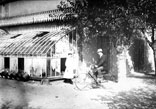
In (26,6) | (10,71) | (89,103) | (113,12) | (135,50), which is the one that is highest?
(26,6)

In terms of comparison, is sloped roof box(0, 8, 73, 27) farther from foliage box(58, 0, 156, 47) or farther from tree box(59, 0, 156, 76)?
foliage box(58, 0, 156, 47)

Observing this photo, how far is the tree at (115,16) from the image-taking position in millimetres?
10312

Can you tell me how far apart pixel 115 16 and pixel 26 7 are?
38.0 ft

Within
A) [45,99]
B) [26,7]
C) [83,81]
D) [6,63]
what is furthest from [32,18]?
[45,99]

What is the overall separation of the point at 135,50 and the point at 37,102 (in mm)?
13399

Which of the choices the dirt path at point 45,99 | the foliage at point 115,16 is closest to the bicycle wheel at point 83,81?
the dirt path at point 45,99

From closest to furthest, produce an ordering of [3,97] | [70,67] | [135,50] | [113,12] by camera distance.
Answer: [3,97] < [113,12] < [70,67] < [135,50]

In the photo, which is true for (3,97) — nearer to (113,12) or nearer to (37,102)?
(37,102)

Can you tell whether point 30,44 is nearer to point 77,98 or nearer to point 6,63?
point 6,63

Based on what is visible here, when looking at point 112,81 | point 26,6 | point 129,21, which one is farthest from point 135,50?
point 26,6

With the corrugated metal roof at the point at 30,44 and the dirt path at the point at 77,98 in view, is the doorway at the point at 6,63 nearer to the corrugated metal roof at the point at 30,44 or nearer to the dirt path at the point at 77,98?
the corrugated metal roof at the point at 30,44

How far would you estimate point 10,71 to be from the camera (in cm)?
1502

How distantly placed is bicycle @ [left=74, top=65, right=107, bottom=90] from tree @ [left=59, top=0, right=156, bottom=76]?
249cm

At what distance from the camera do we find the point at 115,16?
35.0 feet
